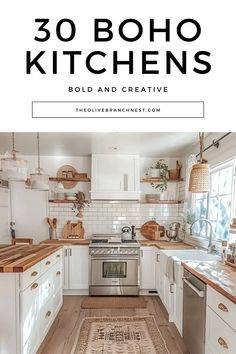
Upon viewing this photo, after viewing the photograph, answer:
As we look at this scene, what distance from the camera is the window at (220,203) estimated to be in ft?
9.12

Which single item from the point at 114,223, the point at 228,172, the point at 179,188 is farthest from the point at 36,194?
the point at 228,172

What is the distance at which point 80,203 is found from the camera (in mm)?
4379

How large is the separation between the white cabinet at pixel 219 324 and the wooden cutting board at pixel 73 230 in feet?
9.42

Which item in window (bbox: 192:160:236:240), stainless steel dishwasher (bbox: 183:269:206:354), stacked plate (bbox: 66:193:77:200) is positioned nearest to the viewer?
stainless steel dishwasher (bbox: 183:269:206:354)

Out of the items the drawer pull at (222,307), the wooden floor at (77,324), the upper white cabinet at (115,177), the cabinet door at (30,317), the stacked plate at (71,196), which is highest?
the upper white cabinet at (115,177)

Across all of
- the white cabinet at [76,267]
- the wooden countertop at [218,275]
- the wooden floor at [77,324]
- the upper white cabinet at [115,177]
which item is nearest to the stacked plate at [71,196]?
the upper white cabinet at [115,177]

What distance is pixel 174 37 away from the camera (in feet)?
2.04

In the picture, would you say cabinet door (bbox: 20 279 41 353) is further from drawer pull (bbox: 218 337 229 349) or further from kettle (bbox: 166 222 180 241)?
kettle (bbox: 166 222 180 241)

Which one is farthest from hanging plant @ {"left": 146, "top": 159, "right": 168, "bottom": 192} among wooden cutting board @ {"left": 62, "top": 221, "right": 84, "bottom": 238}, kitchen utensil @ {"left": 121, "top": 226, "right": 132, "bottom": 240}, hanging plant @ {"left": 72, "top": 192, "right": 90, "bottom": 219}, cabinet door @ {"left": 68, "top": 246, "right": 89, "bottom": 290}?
cabinet door @ {"left": 68, "top": 246, "right": 89, "bottom": 290}

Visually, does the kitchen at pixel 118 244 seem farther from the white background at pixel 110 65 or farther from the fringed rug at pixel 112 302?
the white background at pixel 110 65

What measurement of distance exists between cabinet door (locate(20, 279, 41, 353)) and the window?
2.00 m

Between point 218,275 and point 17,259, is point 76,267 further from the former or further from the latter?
point 218,275

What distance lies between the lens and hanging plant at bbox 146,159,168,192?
14.4 ft

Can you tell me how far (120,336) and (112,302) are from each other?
960 millimetres
